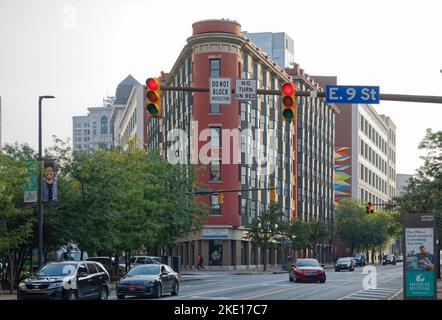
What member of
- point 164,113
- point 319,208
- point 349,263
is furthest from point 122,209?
point 319,208

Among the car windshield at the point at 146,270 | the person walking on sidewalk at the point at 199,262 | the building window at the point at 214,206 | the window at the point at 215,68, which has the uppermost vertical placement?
the window at the point at 215,68

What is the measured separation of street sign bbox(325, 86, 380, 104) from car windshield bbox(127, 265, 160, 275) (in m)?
14.4

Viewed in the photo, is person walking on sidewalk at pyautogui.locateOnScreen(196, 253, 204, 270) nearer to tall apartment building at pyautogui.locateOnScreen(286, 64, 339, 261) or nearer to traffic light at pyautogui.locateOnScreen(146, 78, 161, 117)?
tall apartment building at pyautogui.locateOnScreen(286, 64, 339, 261)

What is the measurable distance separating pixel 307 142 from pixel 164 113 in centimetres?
2197

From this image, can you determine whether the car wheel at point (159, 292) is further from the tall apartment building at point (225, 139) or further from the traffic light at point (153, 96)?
the tall apartment building at point (225, 139)

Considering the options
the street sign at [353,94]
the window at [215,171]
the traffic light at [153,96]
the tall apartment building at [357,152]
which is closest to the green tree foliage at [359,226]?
the tall apartment building at [357,152]

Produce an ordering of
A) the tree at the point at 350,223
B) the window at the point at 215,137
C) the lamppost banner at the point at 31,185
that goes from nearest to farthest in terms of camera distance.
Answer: the lamppost banner at the point at 31,185 < the window at the point at 215,137 < the tree at the point at 350,223

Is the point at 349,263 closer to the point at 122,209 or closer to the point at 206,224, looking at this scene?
the point at 206,224

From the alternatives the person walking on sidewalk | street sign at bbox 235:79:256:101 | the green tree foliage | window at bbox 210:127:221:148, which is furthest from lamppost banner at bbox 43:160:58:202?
the green tree foliage

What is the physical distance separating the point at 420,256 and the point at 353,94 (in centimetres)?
714

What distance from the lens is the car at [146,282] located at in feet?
102

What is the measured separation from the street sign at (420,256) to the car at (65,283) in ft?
36.0

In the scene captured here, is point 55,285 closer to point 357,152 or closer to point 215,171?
point 215,171

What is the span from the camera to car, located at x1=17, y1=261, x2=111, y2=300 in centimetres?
2556
